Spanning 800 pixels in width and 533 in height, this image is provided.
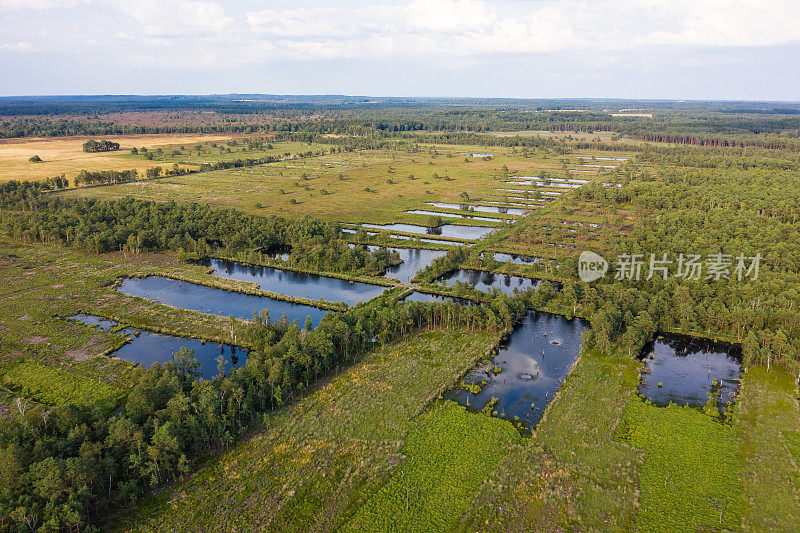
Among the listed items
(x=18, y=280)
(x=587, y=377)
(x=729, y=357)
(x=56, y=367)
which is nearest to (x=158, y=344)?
(x=56, y=367)

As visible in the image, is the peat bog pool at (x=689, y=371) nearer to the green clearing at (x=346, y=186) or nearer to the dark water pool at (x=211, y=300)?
the dark water pool at (x=211, y=300)

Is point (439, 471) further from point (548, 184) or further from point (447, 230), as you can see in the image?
point (548, 184)

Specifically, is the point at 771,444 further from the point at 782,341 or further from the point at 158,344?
the point at 158,344

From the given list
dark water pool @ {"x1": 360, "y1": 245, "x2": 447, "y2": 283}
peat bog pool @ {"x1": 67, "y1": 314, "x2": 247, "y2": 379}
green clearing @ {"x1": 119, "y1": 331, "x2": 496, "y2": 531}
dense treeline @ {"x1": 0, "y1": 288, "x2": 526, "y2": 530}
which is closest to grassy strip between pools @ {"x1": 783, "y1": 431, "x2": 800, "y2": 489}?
green clearing @ {"x1": 119, "y1": 331, "x2": 496, "y2": 531}

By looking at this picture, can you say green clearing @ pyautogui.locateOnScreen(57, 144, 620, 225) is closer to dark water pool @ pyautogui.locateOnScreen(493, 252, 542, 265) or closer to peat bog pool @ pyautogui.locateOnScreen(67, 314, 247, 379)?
dark water pool @ pyautogui.locateOnScreen(493, 252, 542, 265)

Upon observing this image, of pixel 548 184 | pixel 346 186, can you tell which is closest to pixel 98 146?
pixel 346 186

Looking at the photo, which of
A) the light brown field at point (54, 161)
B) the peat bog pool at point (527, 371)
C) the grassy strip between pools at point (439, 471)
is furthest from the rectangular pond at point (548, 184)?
the light brown field at point (54, 161)
